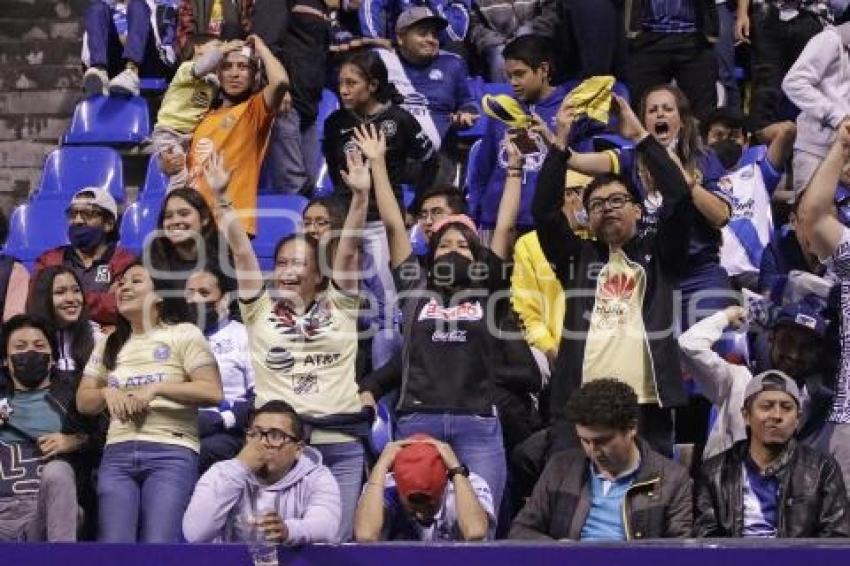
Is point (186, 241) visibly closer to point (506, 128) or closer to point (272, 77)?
point (272, 77)

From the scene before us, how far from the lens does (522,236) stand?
9.86m

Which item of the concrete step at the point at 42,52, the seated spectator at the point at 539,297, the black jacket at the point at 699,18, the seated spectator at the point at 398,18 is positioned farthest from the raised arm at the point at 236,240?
the concrete step at the point at 42,52

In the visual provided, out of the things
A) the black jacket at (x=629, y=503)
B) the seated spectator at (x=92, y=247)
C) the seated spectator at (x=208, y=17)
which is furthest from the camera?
the seated spectator at (x=208, y=17)

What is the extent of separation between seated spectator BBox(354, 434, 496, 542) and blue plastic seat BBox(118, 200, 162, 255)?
2881mm

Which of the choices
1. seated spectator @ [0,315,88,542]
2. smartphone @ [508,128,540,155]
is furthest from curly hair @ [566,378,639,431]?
seated spectator @ [0,315,88,542]

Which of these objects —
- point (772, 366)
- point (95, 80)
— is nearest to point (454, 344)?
point (772, 366)

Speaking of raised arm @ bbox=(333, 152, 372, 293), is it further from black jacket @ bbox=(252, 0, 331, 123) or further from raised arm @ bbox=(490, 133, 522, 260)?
black jacket @ bbox=(252, 0, 331, 123)

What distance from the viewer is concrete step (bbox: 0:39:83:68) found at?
13.6m

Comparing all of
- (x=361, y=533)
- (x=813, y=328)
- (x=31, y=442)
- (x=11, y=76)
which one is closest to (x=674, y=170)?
(x=813, y=328)

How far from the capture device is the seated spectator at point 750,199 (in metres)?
10.5

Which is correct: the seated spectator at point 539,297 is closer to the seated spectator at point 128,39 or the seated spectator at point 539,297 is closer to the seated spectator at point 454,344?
the seated spectator at point 454,344

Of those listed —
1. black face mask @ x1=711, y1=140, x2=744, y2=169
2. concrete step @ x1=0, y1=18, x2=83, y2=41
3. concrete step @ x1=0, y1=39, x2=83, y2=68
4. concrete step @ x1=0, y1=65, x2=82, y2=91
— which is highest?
concrete step @ x1=0, y1=18, x2=83, y2=41

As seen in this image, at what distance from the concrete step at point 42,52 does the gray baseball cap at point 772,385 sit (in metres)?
6.25

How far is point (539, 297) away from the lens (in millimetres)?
9500
